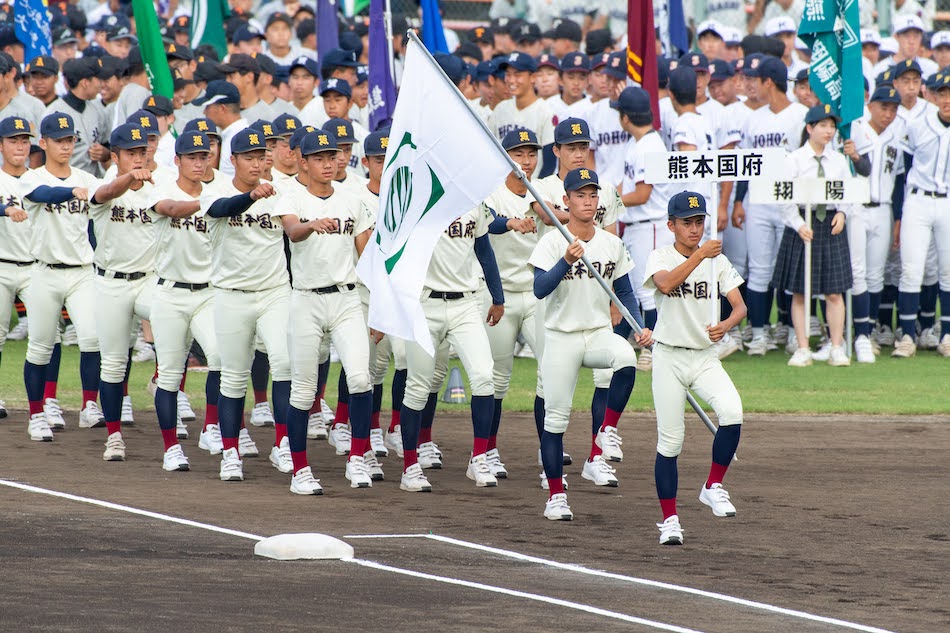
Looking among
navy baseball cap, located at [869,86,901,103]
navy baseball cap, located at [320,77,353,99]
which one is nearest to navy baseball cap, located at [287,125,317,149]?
navy baseball cap, located at [320,77,353,99]

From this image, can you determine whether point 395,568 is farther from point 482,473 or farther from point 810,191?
point 810,191

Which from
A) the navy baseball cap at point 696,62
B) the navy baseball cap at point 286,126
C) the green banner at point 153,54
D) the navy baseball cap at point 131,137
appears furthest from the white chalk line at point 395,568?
the navy baseball cap at point 696,62

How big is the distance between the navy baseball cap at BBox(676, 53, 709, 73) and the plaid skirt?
197 centimetres

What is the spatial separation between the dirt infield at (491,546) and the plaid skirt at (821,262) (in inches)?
125

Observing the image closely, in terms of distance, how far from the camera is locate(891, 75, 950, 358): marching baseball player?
15234mm

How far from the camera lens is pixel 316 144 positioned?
33.1 feet

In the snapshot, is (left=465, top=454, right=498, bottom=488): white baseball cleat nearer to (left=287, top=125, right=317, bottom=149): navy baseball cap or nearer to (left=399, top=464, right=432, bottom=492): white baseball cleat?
(left=399, top=464, right=432, bottom=492): white baseball cleat

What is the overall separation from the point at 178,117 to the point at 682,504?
7210mm

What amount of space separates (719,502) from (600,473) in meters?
1.41

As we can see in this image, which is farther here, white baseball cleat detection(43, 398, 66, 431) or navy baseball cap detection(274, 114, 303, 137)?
white baseball cleat detection(43, 398, 66, 431)

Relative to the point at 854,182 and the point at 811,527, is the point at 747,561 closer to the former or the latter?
the point at 811,527

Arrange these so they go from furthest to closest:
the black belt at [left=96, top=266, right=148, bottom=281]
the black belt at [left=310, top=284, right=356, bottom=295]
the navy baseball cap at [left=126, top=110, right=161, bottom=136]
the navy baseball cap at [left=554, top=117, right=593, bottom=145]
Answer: the black belt at [left=96, top=266, right=148, bottom=281], the navy baseball cap at [left=126, top=110, right=161, bottom=136], the navy baseball cap at [left=554, top=117, right=593, bottom=145], the black belt at [left=310, top=284, right=356, bottom=295]

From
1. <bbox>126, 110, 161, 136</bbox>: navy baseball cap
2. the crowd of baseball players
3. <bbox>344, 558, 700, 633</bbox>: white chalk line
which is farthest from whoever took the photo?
<bbox>126, 110, 161, 136</bbox>: navy baseball cap

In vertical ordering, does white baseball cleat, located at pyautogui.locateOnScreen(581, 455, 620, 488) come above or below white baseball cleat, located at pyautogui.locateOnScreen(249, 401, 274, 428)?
above
